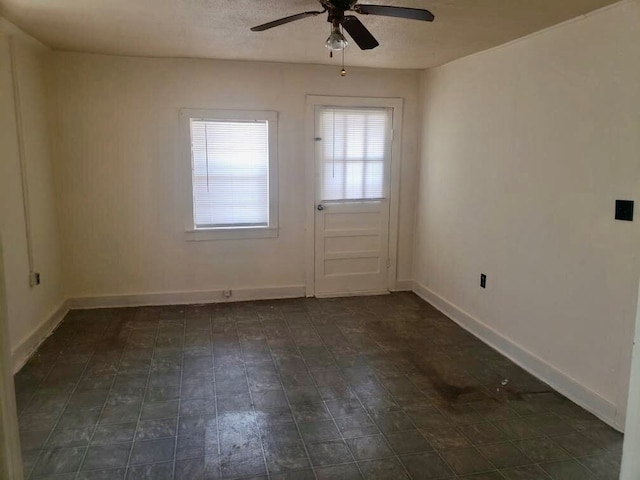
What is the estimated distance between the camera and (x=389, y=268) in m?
5.23

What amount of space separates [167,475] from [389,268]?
344cm

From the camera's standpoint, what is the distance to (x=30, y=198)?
375 centimetres

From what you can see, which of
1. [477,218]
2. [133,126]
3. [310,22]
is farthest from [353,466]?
[133,126]

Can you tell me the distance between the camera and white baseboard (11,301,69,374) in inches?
129

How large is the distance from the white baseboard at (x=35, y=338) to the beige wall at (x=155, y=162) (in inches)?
13.7

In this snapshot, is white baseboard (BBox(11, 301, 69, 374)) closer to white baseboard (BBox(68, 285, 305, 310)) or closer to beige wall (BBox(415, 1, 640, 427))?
white baseboard (BBox(68, 285, 305, 310))

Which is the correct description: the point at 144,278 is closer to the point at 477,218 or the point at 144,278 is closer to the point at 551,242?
the point at 477,218

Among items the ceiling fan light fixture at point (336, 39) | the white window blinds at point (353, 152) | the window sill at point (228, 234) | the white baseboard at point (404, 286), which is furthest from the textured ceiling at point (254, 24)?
the white baseboard at point (404, 286)

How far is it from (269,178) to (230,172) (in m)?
0.39

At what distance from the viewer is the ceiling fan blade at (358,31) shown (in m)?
2.41

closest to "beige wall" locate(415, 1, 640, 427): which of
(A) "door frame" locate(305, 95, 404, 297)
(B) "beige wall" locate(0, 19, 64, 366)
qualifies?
(A) "door frame" locate(305, 95, 404, 297)

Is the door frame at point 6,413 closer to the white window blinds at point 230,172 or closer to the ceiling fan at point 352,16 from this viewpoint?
the ceiling fan at point 352,16

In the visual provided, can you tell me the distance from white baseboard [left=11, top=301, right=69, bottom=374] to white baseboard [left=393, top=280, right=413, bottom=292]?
3.33 meters

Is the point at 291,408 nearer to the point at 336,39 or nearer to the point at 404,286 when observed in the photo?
the point at 336,39
